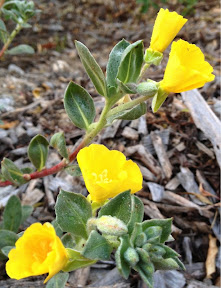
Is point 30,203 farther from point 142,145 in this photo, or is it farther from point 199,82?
point 199,82

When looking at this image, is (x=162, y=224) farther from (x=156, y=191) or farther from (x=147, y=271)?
(x=156, y=191)

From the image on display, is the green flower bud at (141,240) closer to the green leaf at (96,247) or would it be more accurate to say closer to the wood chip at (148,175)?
the green leaf at (96,247)

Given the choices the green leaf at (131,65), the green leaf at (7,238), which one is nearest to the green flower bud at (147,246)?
the green leaf at (131,65)

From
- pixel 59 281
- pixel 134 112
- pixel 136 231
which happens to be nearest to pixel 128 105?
pixel 134 112

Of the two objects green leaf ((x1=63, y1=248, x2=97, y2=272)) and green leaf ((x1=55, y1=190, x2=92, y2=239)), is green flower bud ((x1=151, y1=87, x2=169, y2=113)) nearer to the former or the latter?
green leaf ((x1=55, y1=190, x2=92, y2=239))

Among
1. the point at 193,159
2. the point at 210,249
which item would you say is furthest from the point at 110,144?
the point at 210,249

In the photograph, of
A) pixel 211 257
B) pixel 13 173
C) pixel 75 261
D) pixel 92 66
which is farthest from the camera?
pixel 211 257
